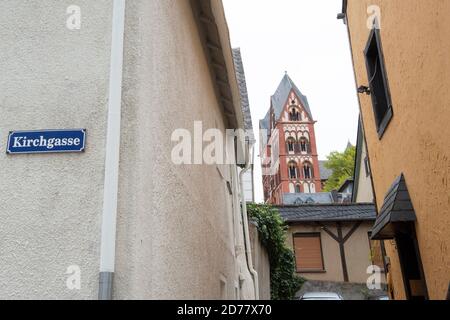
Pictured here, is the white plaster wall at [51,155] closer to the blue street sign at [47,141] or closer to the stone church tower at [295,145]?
the blue street sign at [47,141]

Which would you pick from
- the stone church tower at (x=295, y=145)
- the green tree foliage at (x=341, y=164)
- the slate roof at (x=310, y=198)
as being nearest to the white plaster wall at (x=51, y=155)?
the slate roof at (x=310, y=198)

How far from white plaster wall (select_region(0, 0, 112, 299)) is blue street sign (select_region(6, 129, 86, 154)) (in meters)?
0.04

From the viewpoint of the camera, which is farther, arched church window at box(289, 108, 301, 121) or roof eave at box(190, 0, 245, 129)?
arched church window at box(289, 108, 301, 121)

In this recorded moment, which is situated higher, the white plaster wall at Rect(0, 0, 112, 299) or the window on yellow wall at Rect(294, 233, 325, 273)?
the window on yellow wall at Rect(294, 233, 325, 273)

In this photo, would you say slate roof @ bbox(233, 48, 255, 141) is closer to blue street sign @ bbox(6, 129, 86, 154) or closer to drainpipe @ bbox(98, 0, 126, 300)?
drainpipe @ bbox(98, 0, 126, 300)

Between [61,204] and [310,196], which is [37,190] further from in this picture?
[310,196]

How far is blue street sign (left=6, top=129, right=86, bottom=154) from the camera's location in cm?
257

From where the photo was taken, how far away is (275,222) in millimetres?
12961

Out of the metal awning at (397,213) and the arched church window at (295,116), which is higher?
the arched church window at (295,116)

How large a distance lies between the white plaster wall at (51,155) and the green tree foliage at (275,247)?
9749 mm

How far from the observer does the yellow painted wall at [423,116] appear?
181 inches

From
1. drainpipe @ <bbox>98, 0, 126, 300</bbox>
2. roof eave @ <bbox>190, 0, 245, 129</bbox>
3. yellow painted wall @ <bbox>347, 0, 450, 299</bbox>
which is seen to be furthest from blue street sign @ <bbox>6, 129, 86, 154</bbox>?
yellow painted wall @ <bbox>347, 0, 450, 299</bbox>

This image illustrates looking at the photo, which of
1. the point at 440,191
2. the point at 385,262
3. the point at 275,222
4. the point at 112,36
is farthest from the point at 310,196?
the point at 112,36
